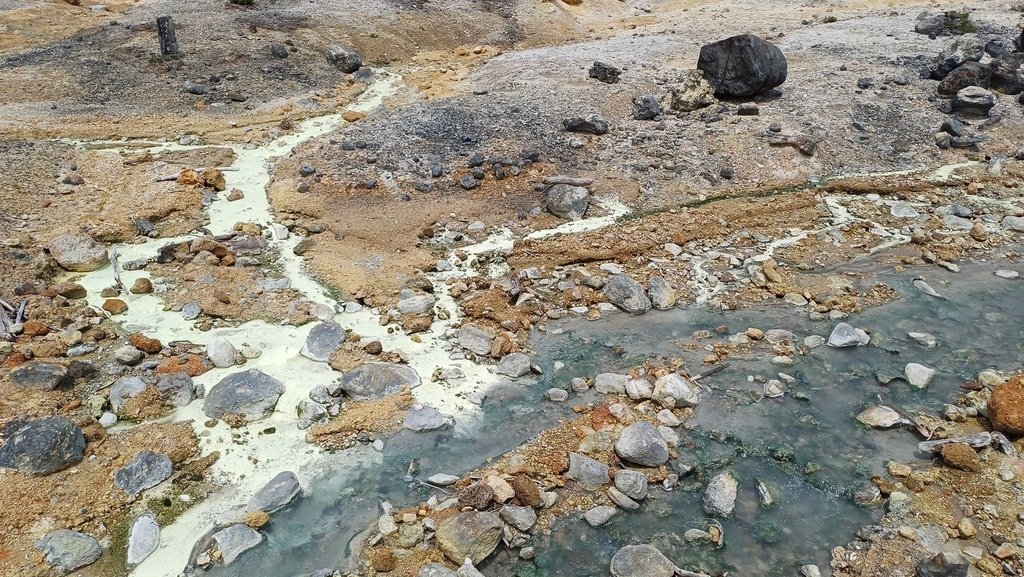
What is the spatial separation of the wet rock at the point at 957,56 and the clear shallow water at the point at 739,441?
8.37 m

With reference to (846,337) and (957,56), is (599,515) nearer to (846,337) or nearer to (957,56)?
(846,337)

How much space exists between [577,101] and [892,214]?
7.02 meters

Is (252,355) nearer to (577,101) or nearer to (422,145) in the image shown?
(422,145)

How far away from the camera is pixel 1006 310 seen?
30.3ft

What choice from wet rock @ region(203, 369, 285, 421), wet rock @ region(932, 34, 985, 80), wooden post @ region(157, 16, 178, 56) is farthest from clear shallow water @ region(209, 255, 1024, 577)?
wooden post @ region(157, 16, 178, 56)

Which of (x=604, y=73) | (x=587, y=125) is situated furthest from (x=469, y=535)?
(x=604, y=73)

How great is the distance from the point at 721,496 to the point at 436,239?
21.1 ft

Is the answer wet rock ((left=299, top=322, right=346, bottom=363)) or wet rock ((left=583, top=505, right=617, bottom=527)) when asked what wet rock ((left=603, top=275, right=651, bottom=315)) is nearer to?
wet rock ((left=583, top=505, right=617, bottom=527))

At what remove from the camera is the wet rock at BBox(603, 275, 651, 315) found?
371 inches

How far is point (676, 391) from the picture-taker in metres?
Result: 7.69

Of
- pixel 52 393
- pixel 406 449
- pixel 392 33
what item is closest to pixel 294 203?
pixel 52 393

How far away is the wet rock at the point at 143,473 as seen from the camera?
659 centimetres

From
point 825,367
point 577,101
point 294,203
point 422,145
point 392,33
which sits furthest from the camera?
point 392,33

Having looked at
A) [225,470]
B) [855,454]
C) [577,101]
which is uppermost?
[577,101]
